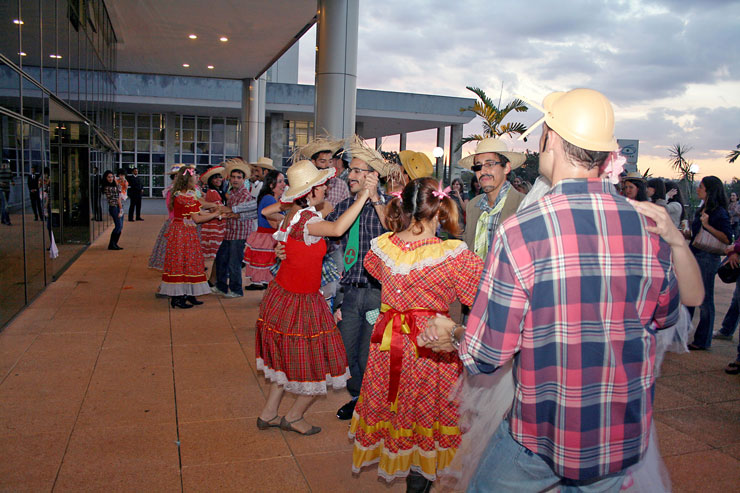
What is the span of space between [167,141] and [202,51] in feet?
43.5

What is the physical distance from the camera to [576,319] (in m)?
1.63

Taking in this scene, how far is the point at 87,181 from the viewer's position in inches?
503

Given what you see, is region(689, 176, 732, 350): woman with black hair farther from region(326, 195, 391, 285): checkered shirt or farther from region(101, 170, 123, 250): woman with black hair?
region(101, 170, 123, 250): woman with black hair

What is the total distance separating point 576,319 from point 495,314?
233mm

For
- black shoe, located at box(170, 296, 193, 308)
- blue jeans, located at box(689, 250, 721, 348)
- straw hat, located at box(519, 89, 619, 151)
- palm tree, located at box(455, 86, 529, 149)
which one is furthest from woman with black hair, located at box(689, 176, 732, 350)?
black shoe, located at box(170, 296, 193, 308)

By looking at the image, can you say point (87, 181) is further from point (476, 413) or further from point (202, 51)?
point (476, 413)

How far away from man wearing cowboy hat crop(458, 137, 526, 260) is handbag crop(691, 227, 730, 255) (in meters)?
3.21

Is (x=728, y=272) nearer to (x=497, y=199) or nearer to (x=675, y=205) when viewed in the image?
(x=675, y=205)

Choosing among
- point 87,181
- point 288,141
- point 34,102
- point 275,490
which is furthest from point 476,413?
point 288,141

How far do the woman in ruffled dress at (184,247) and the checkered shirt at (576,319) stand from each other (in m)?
5.77

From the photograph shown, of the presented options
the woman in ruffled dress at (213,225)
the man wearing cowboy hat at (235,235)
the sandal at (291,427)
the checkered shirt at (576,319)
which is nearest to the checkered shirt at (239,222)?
the man wearing cowboy hat at (235,235)

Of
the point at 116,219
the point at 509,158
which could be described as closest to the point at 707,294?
the point at 509,158

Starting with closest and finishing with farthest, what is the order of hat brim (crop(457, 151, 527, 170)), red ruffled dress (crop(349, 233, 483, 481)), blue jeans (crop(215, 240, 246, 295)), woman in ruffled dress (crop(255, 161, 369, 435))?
1. red ruffled dress (crop(349, 233, 483, 481))
2. woman in ruffled dress (crop(255, 161, 369, 435))
3. hat brim (crop(457, 151, 527, 170))
4. blue jeans (crop(215, 240, 246, 295))

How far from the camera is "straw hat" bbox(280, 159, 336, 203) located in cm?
378
